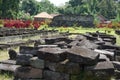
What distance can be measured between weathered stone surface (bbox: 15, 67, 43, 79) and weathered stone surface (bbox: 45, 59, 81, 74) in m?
0.34

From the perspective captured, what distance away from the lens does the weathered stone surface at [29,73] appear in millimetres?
7152

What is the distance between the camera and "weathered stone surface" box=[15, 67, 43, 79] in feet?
23.5

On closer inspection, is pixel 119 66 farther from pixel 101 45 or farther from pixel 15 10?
pixel 15 10

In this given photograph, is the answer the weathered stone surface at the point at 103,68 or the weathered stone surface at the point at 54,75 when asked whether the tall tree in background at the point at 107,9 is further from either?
the weathered stone surface at the point at 103,68

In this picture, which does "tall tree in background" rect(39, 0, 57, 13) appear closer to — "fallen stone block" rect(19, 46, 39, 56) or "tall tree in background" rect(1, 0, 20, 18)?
"tall tree in background" rect(1, 0, 20, 18)

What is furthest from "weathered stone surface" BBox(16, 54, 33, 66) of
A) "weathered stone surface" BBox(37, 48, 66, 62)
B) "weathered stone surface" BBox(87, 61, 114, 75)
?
"weathered stone surface" BBox(87, 61, 114, 75)

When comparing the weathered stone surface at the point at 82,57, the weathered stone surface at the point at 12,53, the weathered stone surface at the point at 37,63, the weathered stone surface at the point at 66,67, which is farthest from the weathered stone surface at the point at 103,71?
the weathered stone surface at the point at 12,53

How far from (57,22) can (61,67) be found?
36.4 metres

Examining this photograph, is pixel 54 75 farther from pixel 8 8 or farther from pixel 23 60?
pixel 8 8

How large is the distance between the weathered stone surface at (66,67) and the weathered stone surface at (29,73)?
0.34 metres

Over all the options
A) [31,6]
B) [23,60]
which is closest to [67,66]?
[23,60]

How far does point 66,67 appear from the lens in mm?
6750

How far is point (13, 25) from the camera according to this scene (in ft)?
109

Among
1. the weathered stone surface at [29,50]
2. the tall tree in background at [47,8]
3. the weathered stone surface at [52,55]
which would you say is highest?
the weathered stone surface at [52,55]
